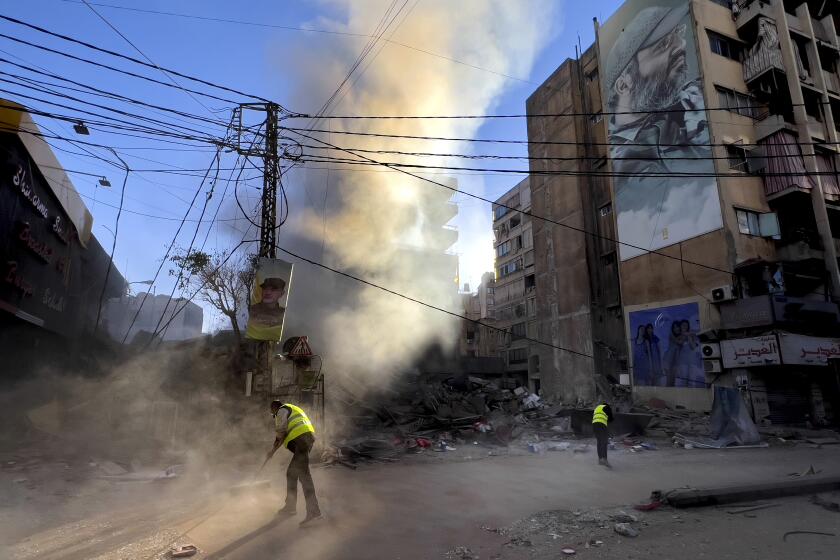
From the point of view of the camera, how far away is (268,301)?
409 inches

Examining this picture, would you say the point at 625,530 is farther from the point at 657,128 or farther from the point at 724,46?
the point at 724,46

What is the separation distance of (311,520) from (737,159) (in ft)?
75.6

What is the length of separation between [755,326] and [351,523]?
60.3ft

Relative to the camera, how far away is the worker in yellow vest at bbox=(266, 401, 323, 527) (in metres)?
5.20

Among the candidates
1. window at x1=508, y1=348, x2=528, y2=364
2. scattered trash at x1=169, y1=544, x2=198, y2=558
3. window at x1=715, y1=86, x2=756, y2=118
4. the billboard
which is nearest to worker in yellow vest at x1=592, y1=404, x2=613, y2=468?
scattered trash at x1=169, y1=544, x2=198, y2=558

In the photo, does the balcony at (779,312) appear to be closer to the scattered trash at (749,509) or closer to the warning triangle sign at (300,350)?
the scattered trash at (749,509)

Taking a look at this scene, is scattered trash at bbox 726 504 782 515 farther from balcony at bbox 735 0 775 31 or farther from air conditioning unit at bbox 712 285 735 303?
balcony at bbox 735 0 775 31

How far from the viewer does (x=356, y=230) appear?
24484 millimetres

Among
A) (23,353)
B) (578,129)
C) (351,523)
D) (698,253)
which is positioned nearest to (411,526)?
(351,523)

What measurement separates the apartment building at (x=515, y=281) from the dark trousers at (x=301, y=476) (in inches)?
1272

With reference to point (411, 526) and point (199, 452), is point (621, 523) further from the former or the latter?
point (199, 452)

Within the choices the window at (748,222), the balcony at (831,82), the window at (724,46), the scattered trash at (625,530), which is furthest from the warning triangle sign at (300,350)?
the balcony at (831,82)

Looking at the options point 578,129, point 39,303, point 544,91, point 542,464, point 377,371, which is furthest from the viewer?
point 544,91

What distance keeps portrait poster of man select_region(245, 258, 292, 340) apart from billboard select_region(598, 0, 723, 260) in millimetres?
16127
